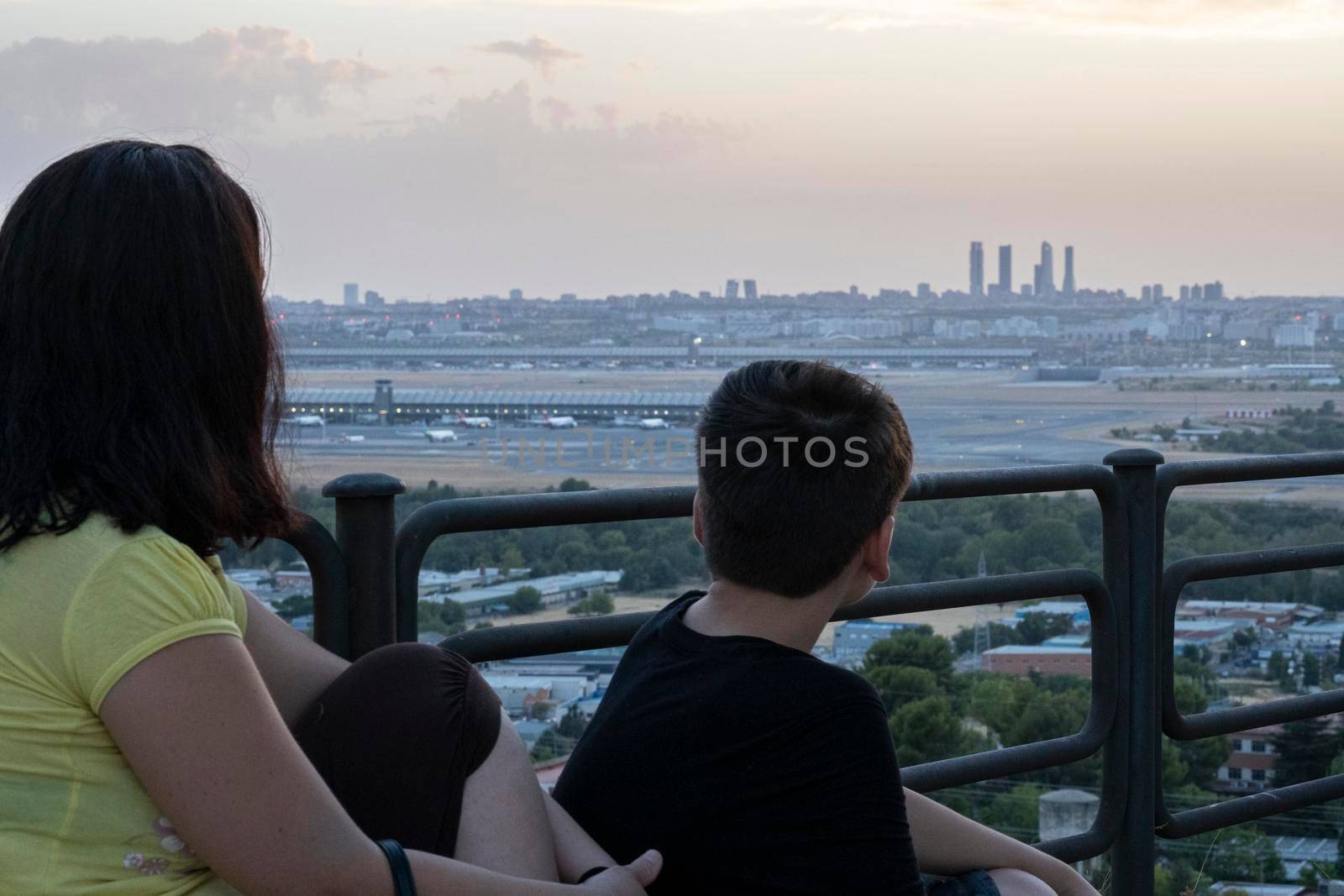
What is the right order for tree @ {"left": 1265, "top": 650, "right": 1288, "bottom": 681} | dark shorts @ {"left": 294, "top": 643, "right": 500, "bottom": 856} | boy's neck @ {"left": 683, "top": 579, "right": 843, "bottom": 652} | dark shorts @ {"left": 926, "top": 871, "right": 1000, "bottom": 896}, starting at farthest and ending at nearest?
1. tree @ {"left": 1265, "top": 650, "right": 1288, "bottom": 681}
2. dark shorts @ {"left": 926, "top": 871, "right": 1000, "bottom": 896}
3. boy's neck @ {"left": 683, "top": 579, "right": 843, "bottom": 652}
4. dark shorts @ {"left": 294, "top": 643, "right": 500, "bottom": 856}

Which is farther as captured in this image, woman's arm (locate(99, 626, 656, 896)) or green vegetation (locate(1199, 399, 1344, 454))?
green vegetation (locate(1199, 399, 1344, 454))

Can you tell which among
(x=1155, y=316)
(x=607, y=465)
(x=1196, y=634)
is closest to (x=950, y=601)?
(x=1196, y=634)

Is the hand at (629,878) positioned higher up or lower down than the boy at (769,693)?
lower down

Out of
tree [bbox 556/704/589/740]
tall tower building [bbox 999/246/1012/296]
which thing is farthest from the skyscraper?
tree [bbox 556/704/589/740]

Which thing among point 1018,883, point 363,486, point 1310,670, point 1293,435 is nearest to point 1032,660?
point 1310,670

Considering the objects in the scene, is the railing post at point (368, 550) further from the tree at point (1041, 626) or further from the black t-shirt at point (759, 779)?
the tree at point (1041, 626)

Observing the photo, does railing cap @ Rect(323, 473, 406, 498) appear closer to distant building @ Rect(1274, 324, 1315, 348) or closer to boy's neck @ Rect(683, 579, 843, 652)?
boy's neck @ Rect(683, 579, 843, 652)

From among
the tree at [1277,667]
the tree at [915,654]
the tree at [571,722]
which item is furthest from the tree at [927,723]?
the tree at [571,722]
